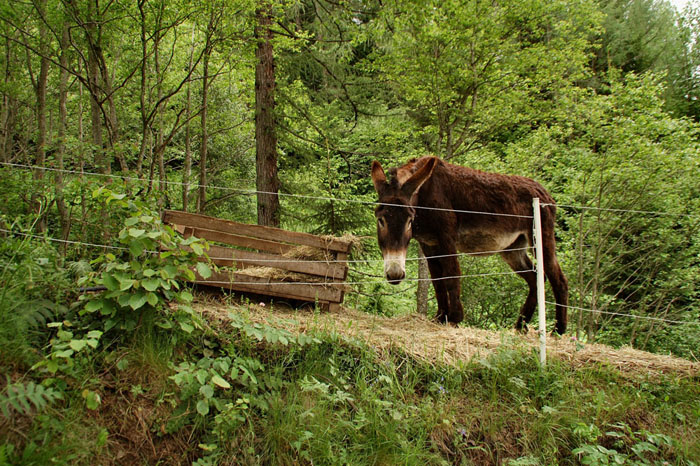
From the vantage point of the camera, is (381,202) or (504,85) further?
(504,85)

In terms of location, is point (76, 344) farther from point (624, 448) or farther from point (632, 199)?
point (632, 199)

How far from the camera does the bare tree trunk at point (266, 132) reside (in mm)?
6516

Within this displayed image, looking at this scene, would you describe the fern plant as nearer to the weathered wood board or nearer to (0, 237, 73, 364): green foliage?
(0, 237, 73, 364): green foliage

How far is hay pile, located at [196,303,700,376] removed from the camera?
335cm

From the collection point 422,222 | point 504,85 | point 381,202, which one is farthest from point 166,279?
point 504,85

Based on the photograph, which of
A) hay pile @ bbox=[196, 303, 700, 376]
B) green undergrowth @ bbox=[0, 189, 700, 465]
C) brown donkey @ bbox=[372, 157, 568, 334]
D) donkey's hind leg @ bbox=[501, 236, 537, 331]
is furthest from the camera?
donkey's hind leg @ bbox=[501, 236, 537, 331]

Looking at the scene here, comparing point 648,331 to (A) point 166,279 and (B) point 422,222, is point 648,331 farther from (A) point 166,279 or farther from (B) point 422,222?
(A) point 166,279

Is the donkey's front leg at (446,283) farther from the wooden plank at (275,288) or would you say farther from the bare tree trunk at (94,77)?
the bare tree trunk at (94,77)

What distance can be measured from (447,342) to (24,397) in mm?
3112

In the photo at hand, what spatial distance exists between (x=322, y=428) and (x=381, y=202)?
2.29 m

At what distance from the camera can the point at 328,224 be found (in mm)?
6816

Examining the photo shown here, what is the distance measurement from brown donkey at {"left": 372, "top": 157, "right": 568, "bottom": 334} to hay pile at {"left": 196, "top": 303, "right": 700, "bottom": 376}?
0.69m

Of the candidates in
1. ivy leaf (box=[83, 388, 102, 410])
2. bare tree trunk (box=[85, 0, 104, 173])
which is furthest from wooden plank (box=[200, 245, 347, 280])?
bare tree trunk (box=[85, 0, 104, 173])

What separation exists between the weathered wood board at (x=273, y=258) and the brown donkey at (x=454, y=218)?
0.63 metres
